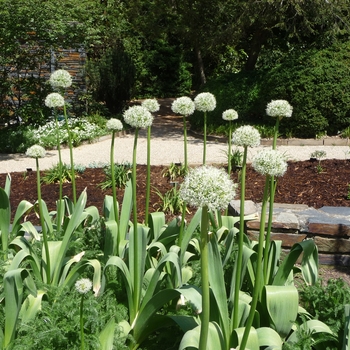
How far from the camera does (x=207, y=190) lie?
6.38 ft

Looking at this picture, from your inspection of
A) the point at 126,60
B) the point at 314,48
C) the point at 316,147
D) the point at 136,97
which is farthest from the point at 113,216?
the point at 136,97

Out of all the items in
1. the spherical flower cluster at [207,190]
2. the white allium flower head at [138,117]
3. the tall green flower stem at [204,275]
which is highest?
the white allium flower head at [138,117]

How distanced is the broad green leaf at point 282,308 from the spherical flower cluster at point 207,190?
101cm

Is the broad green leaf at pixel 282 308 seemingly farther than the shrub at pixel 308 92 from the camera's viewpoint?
No

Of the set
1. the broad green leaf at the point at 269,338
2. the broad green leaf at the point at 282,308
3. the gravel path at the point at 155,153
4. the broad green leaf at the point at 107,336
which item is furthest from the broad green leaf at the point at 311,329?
the gravel path at the point at 155,153

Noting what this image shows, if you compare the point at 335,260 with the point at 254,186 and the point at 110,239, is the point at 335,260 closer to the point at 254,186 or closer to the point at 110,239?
the point at 110,239

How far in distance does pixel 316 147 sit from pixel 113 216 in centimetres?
794

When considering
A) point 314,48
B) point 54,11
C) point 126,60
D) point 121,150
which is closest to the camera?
point 121,150

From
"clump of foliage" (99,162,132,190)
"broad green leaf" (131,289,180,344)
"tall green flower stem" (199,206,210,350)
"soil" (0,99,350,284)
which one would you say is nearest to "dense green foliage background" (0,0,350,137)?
"soil" (0,99,350,284)

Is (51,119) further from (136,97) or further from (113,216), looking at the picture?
(113,216)

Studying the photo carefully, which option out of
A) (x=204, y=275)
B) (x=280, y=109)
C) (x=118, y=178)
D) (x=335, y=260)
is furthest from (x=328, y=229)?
(x=118, y=178)

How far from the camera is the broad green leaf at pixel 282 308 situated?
2797 millimetres

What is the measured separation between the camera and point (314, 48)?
40.9 ft

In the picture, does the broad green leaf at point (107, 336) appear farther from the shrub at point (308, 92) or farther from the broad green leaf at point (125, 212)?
the shrub at point (308, 92)
